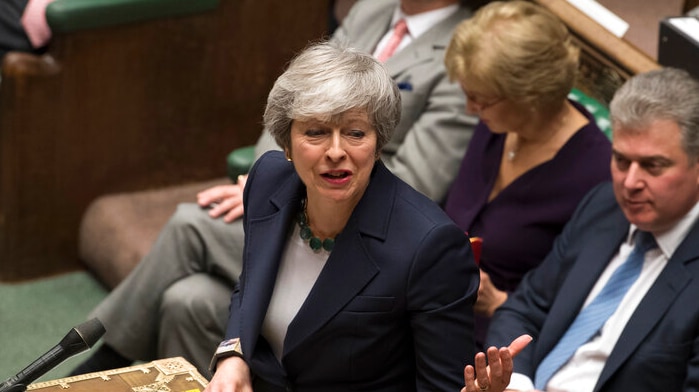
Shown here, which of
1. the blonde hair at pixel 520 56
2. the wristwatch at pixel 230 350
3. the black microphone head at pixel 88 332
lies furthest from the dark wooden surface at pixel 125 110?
the black microphone head at pixel 88 332

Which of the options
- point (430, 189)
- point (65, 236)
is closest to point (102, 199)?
point (65, 236)

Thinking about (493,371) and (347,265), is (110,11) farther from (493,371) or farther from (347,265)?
(493,371)

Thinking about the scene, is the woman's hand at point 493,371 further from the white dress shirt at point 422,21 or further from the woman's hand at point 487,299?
the white dress shirt at point 422,21

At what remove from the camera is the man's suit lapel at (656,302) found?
9.29 feet

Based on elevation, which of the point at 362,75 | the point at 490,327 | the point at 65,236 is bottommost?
the point at 65,236

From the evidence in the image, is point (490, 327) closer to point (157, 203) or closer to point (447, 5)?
point (447, 5)

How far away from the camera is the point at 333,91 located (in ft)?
7.97

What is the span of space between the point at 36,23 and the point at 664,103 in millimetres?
2364

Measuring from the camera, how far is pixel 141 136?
455 centimetres

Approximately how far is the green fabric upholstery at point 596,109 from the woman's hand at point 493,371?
138 cm

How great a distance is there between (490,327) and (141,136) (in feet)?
5.78

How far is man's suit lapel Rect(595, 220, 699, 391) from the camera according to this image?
9.29 ft

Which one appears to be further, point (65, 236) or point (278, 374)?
point (65, 236)

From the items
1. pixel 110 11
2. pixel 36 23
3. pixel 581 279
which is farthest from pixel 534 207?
pixel 36 23
